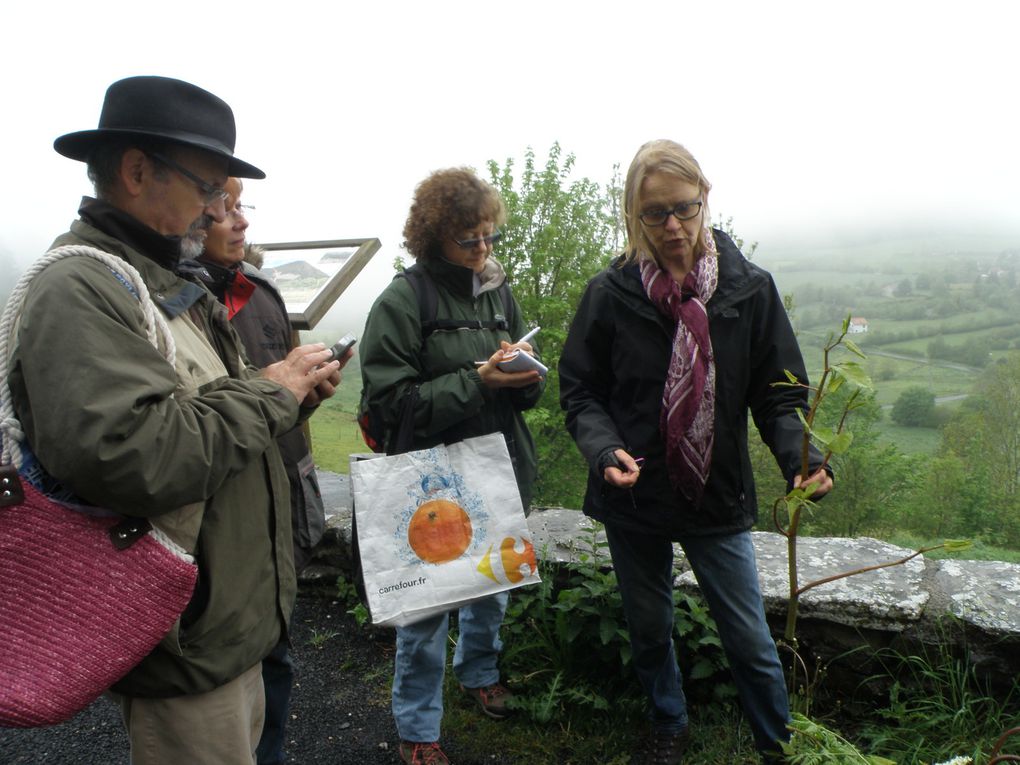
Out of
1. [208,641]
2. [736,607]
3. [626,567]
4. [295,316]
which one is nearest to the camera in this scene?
[208,641]

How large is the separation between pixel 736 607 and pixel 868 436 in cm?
481

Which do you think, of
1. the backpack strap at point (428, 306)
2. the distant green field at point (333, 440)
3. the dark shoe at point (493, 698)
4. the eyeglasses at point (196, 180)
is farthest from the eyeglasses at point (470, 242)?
the distant green field at point (333, 440)

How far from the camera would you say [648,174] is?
2.32 metres

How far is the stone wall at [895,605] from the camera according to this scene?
2551 millimetres

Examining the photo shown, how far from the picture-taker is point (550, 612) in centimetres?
322

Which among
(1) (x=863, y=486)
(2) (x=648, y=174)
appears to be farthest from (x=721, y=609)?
(1) (x=863, y=486)

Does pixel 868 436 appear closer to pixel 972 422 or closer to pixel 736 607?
pixel 972 422

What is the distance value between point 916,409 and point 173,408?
7.19 m

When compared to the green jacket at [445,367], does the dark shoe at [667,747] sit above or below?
below

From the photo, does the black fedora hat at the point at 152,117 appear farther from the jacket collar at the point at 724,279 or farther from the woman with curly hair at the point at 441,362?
the jacket collar at the point at 724,279

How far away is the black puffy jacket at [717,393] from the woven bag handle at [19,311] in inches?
51.3

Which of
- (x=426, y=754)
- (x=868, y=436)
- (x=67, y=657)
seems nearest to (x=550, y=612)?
(x=426, y=754)

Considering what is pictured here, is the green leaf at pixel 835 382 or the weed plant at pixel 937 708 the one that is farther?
the weed plant at pixel 937 708

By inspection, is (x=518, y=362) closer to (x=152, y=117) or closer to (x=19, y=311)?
(x=152, y=117)
